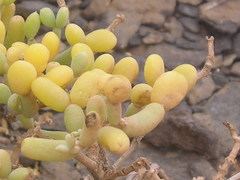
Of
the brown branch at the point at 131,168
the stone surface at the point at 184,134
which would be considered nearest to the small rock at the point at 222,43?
the stone surface at the point at 184,134

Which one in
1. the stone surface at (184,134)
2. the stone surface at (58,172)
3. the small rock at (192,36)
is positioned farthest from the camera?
the small rock at (192,36)

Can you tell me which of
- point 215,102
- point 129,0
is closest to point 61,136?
point 215,102

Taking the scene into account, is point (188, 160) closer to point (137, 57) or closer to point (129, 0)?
point (137, 57)

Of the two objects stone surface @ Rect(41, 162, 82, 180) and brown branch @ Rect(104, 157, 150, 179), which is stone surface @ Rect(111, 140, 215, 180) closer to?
stone surface @ Rect(41, 162, 82, 180)

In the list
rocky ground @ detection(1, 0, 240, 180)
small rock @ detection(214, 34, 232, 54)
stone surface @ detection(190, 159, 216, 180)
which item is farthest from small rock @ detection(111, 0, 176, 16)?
stone surface @ detection(190, 159, 216, 180)

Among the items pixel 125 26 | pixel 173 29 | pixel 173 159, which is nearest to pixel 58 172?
pixel 173 159

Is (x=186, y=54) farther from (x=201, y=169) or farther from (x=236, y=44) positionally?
(x=201, y=169)

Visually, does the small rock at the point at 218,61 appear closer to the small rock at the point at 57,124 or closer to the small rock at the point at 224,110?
the small rock at the point at 224,110
